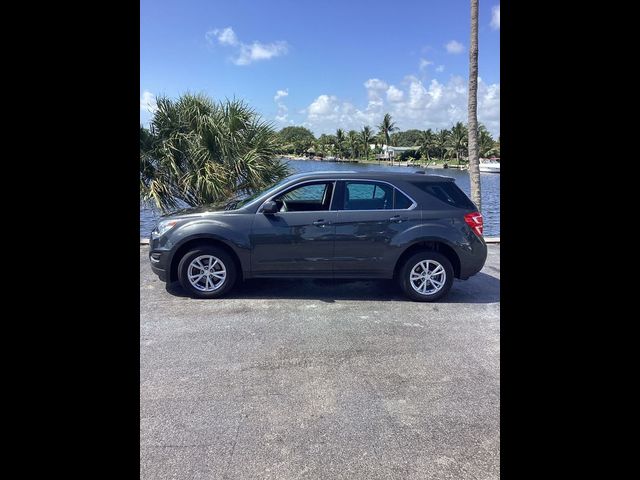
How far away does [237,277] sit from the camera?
18.0ft

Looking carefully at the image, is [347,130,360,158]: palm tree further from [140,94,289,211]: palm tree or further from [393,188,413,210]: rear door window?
[393,188,413,210]: rear door window

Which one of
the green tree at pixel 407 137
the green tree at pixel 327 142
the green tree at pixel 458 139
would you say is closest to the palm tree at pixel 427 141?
the green tree at pixel 458 139

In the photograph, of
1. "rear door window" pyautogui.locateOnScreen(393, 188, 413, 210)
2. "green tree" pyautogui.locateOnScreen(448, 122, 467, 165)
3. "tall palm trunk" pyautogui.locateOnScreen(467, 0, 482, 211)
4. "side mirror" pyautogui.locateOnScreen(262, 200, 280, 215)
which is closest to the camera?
"side mirror" pyautogui.locateOnScreen(262, 200, 280, 215)

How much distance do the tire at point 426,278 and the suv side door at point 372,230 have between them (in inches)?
8.6

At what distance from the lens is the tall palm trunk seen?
9664 millimetres

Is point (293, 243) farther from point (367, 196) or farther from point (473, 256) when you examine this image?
point (473, 256)

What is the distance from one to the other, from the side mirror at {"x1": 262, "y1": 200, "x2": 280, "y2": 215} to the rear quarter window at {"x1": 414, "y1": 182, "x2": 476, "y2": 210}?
189 centimetres

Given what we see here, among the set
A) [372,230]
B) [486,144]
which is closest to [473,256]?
[372,230]

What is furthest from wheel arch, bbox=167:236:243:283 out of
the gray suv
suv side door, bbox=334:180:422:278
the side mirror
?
suv side door, bbox=334:180:422:278

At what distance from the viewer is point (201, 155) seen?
850 centimetres
